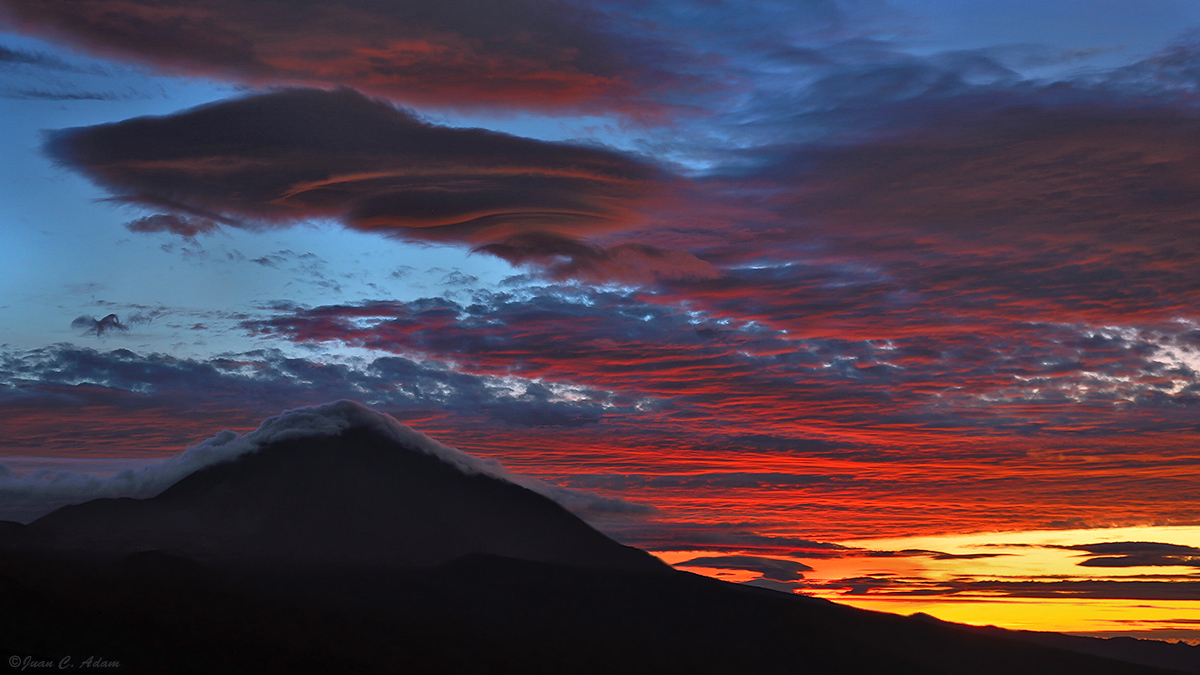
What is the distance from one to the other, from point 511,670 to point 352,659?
35334 millimetres

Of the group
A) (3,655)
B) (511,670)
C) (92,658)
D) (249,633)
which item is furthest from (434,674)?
(3,655)

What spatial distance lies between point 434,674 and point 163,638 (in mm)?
55798

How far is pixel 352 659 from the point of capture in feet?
618

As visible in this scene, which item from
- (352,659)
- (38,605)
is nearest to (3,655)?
(38,605)

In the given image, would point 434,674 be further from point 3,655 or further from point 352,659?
point 3,655

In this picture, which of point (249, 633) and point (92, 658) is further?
point (249, 633)

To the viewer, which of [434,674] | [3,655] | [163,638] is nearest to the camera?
[3,655]

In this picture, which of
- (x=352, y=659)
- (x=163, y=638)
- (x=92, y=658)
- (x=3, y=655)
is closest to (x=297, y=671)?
(x=352, y=659)

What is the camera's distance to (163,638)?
175 meters

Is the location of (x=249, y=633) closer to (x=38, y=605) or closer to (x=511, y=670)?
(x=38, y=605)

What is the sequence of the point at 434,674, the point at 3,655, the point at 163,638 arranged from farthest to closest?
the point at 434,674 → the point at 163,638 → the point at 3,655

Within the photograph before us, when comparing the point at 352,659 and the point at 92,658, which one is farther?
the point at 352,659

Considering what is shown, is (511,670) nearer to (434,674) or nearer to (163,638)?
(434,674)

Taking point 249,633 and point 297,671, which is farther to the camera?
point 249,633
